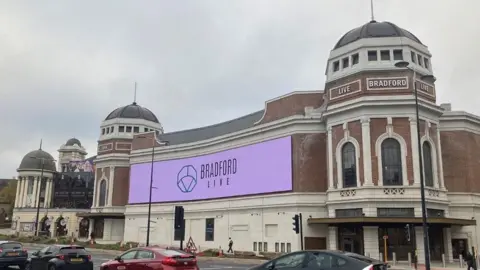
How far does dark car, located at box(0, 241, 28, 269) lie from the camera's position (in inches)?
922

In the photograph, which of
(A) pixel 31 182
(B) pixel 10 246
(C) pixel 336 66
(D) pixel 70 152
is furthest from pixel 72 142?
(B) pixel 10 246

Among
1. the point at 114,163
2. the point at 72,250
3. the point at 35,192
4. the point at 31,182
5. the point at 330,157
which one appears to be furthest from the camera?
the point at 31,182

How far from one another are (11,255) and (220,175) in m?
29.5

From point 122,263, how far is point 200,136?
4396cm

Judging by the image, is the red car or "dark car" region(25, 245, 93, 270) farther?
"dark car" region(25, 245, 93, 270)

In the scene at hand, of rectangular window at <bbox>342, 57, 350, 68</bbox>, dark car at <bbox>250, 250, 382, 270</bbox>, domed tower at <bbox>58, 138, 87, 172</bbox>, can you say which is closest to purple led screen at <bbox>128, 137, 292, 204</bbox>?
rectangular window at <bbox>342, 57, 350, 68</bbox>

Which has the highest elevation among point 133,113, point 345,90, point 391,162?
point 133,113

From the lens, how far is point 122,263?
17.2 m

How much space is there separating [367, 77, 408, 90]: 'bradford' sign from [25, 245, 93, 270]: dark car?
26.3 meters

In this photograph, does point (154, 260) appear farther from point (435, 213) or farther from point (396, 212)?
point (435, 213)

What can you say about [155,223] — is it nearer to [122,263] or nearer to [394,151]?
[394,151]

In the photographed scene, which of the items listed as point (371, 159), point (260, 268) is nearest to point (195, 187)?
point (371, 159)

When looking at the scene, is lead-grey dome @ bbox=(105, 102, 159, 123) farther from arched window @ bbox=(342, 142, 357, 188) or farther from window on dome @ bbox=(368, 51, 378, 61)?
window on dome @ bbox=(368, 51, 378, 61)

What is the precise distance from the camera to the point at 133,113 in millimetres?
69625
